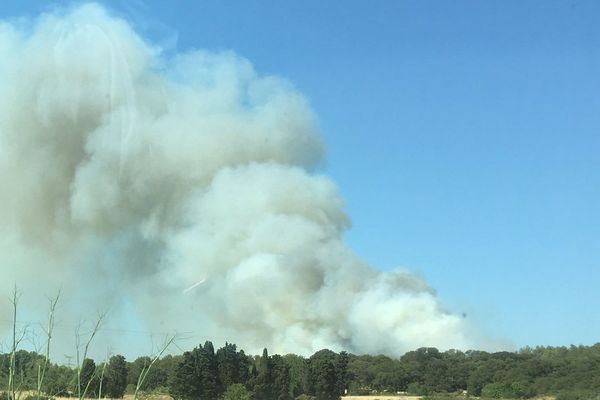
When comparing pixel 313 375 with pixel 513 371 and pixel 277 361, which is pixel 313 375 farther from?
pixel 513 371

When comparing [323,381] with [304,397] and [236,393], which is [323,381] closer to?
[304,397]

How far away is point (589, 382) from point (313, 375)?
3003 centimetres

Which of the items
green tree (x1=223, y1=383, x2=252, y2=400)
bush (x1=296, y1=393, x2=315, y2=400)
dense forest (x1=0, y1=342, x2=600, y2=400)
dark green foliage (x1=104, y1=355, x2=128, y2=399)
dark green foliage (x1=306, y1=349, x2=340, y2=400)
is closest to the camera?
dark green foliage (x1=104, y1=355, x2=128, y2=399)

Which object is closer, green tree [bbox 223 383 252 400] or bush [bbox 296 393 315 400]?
green tree [bbox 223 383 252 400]

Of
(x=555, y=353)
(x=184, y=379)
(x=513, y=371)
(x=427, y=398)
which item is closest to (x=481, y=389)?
(x=513, y=371)

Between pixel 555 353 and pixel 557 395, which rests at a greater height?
pixel 555 353

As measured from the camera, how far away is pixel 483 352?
410ft

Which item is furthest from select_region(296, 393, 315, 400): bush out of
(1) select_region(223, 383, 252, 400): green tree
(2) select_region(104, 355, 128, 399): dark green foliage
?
(2) select_region(104, 355, 128, 399): dark green foliage

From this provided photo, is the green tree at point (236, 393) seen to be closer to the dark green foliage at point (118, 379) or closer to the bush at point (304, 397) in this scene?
the bush at point (304, 397)

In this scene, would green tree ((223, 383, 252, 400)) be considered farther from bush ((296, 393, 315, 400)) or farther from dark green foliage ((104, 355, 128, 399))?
dark green foliage ((104, 355, 128, 399))

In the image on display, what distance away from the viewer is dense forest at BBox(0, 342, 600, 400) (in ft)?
248

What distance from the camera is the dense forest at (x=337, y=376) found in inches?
2972

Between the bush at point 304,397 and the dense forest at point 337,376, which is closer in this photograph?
the dense forest at point 337,376

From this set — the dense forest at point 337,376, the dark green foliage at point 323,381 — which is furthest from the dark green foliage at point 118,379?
the dark green foliage at point 323,381
